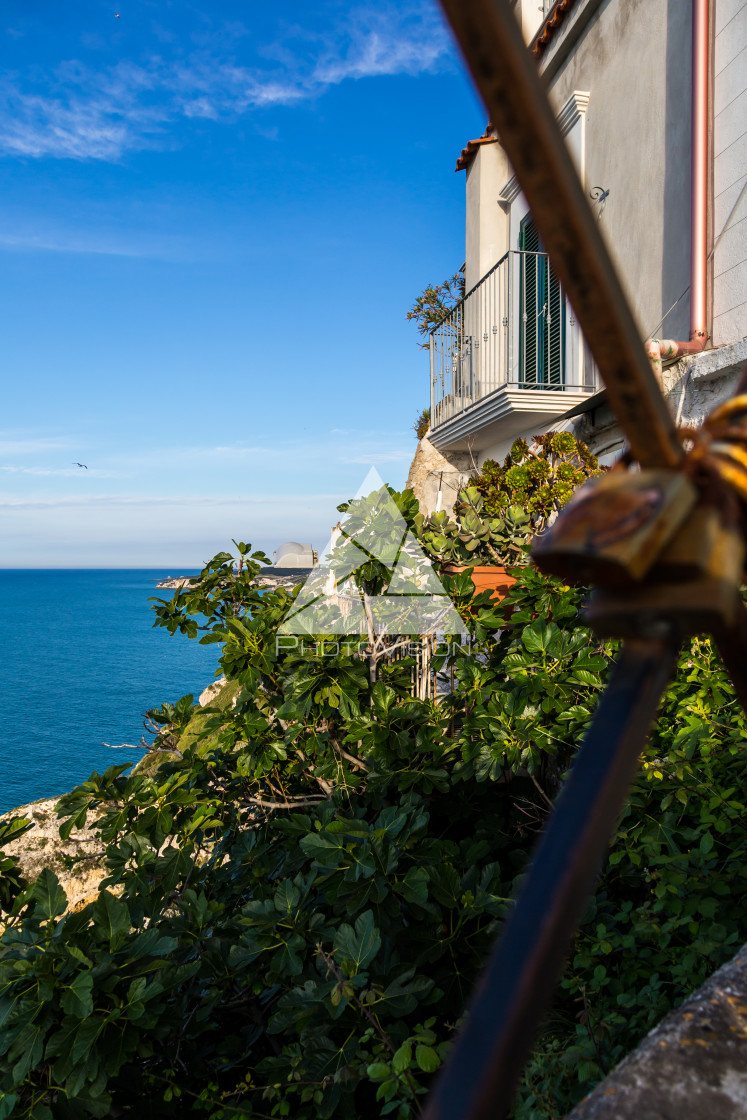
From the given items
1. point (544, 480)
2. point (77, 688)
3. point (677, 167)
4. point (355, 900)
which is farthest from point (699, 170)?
point (77, 688)

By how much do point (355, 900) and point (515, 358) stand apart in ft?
21.9

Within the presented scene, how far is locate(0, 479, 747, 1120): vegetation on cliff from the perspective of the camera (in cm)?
169

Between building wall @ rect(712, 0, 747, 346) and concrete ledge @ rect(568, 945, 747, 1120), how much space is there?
4096mm

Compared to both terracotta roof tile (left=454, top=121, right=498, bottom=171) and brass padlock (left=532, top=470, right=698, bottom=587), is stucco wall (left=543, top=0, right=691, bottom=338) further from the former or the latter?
brass padlock (left=532, top=470, right=698, bottom=587)

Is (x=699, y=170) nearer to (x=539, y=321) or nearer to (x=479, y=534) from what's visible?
(x=479, y=534)

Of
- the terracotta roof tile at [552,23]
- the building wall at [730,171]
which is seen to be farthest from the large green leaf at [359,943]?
the terracotta roof tile at [552,23]

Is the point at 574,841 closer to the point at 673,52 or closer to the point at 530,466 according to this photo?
the point at 530,466

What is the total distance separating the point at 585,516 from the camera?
0.40 meters

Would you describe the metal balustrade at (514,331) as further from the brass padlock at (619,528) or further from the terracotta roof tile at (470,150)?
the brass padlock at (619,528)

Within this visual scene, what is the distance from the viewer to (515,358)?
7.59 metres

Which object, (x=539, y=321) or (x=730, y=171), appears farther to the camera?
(x=539, y=321)

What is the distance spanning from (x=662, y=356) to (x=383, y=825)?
11.3 feet

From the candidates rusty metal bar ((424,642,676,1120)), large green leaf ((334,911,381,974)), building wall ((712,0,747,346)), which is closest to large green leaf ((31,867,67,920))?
large green leaf ((334,911,381,974))

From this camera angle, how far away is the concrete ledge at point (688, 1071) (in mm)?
700
